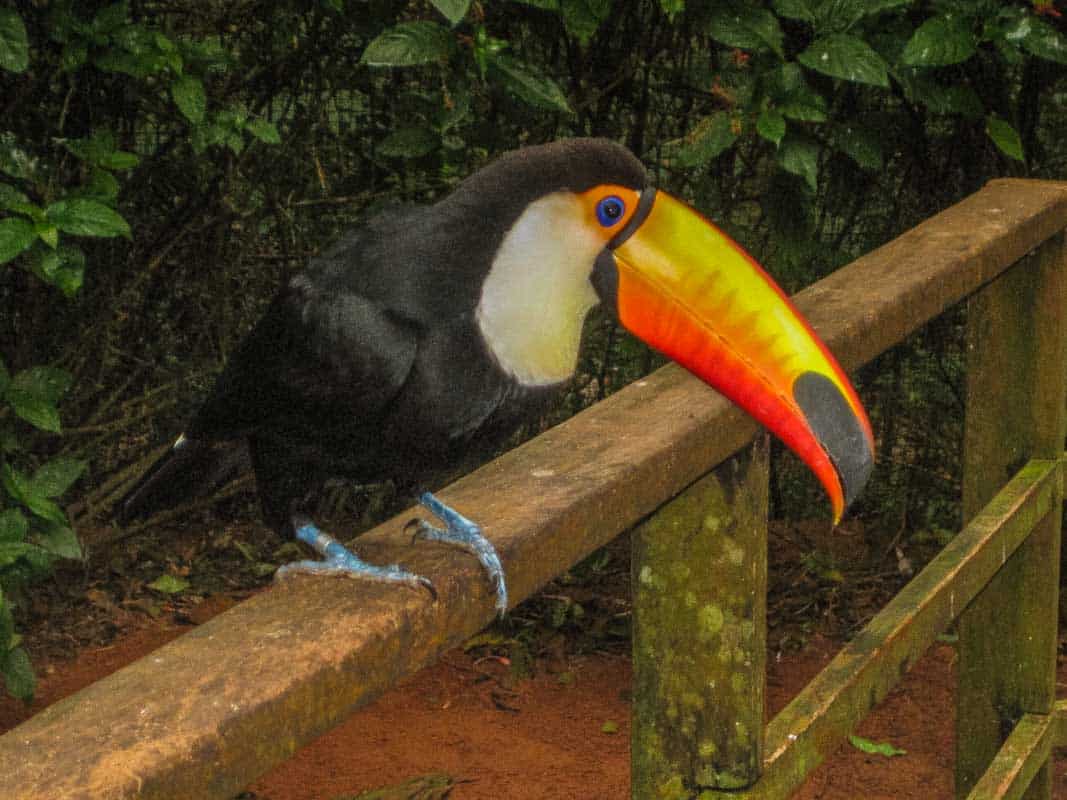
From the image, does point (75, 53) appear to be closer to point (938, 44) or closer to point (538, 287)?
point (538, 287)

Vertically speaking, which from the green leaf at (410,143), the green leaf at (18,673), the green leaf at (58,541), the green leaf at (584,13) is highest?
the green leaf at (584,13)

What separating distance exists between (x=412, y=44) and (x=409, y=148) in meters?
0.41

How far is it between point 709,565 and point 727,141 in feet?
4.94

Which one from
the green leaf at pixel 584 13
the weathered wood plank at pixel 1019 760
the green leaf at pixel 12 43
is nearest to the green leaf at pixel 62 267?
the green leaf at pixel 12 43

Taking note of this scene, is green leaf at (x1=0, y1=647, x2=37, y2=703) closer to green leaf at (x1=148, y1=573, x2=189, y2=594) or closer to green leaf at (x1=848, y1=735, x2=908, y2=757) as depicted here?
green leaf at (x1=148, y1=573, x2=189, y2=594)

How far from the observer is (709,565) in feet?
5.74

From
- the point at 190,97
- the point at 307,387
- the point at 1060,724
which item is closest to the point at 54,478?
the point at 190,97

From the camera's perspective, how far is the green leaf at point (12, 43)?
8.31 feet

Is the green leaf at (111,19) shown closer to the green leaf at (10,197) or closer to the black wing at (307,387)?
the green leaf at (10,197)

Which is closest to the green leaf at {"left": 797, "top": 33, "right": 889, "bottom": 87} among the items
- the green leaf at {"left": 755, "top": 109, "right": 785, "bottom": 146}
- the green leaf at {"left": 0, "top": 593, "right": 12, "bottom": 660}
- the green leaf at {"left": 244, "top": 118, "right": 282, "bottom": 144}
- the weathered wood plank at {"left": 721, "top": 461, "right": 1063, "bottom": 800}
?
the green leaf at {"left": 755, "top": 109, "right": 785, "bottom": 146}

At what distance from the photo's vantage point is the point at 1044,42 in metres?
3.06

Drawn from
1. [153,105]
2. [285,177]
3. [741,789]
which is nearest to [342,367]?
[741,789]

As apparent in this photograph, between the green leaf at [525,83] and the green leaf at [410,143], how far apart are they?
1.02 ft

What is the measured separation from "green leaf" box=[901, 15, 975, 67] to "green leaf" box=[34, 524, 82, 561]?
67.3 inches
